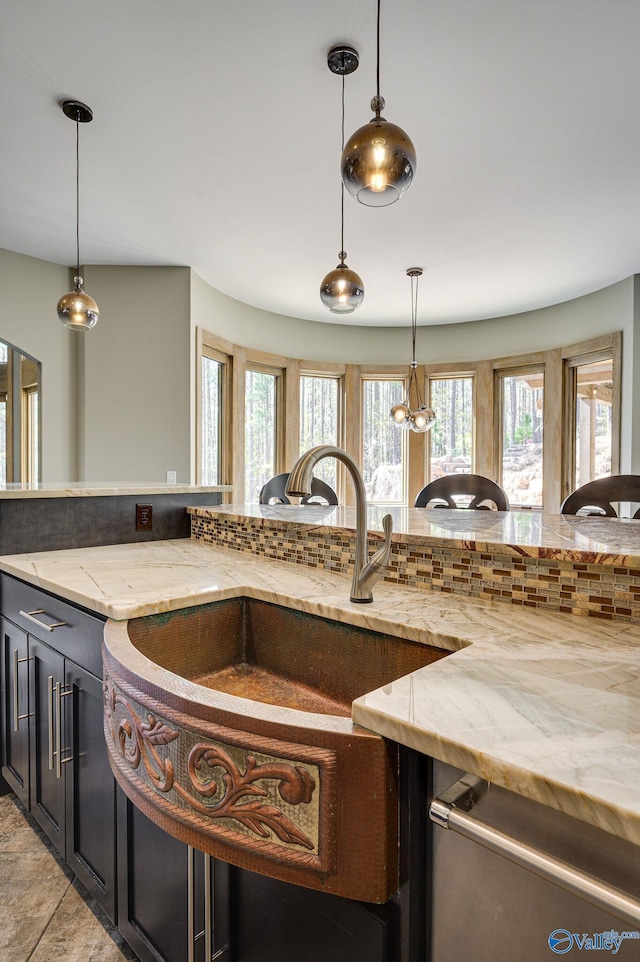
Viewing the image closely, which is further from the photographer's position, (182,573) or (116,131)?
(116,131)

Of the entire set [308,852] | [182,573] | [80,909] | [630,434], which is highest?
[630,434]

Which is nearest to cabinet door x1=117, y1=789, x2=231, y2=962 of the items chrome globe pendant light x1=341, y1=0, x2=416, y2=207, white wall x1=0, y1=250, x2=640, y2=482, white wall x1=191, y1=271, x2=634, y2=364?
chrome globe pendant light x1=341, y1=0, x2=416, y2=207

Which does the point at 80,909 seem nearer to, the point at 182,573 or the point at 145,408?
the point at 182,573

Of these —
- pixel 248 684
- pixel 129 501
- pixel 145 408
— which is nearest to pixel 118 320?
pixel 145 408

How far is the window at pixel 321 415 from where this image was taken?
562 cm

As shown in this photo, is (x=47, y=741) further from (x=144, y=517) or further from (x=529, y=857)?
(x=529, y=857)

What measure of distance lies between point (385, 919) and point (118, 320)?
13.2 ft

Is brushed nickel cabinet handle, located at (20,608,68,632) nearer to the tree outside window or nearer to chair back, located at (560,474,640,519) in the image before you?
chair back, located at (560,474,640,519)

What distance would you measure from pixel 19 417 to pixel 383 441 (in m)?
3.52

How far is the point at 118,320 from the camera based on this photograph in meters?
3.96

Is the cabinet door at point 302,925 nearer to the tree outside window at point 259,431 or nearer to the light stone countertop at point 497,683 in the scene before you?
the light stone countertop at point 497,683

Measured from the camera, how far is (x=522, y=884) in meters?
0.60

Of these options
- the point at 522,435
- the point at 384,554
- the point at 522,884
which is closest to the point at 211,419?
the point at 522,435

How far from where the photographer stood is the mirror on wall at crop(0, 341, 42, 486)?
3.88 m
